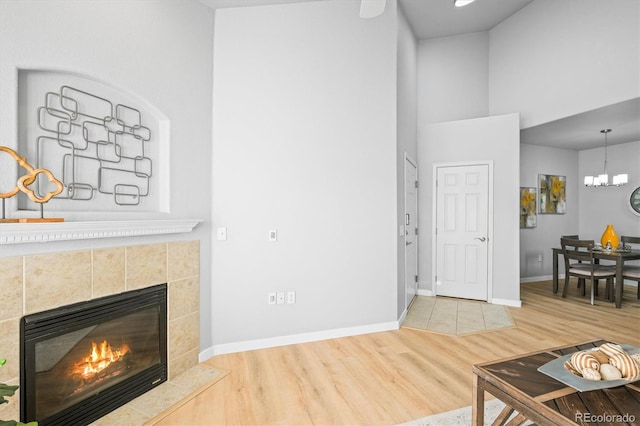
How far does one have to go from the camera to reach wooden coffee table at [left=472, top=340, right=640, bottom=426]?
1.22m

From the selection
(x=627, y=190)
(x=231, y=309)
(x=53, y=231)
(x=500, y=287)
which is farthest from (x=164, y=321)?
(x=627, y=190)

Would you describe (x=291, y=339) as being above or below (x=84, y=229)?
below

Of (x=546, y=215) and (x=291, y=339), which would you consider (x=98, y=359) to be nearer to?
(x=291, y=339)

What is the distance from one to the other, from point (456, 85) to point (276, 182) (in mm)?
3803

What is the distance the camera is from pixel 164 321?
2.43 m

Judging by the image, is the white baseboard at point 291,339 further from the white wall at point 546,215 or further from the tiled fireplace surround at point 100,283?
the white wall at point 546,215

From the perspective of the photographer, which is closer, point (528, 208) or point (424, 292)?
point (424, 292)

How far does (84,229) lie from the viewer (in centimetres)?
179

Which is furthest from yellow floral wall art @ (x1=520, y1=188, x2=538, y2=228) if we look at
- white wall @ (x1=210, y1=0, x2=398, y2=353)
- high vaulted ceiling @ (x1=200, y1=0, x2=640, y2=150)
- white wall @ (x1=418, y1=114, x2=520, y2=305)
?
white wall @ (x1=210, y1=0, x2=398, y2=353)

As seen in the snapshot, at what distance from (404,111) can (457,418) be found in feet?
11.0

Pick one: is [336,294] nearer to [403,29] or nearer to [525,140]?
[403,29]

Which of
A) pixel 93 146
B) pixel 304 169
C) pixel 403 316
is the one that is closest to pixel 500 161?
pixel 403 316

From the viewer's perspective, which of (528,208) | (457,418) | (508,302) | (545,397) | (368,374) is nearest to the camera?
(545,397)

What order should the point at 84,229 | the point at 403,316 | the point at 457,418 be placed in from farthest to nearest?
the point at 403,316
the point at 457,418
the point at 84,229
